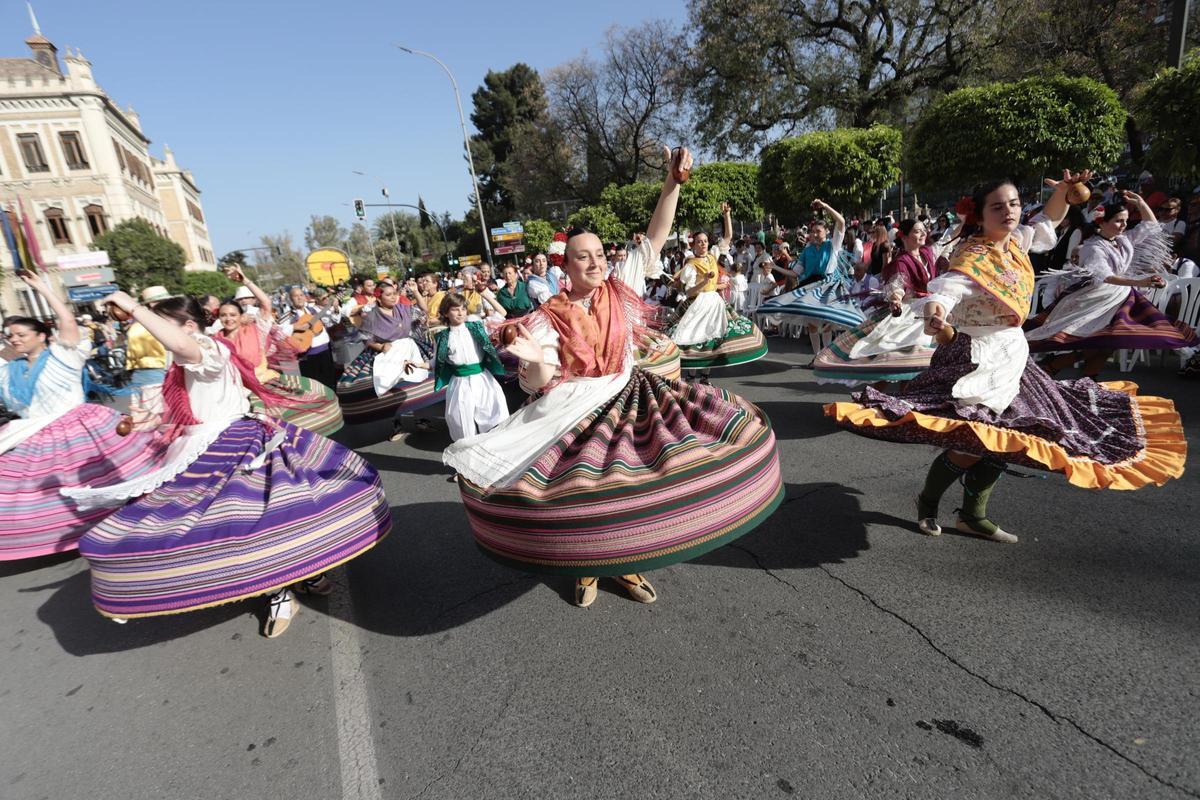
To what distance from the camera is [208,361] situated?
3361 millimetres

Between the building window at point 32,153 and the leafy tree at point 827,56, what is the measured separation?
140 ft

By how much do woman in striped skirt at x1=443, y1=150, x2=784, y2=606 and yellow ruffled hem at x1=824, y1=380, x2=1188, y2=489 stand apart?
2.47 ft

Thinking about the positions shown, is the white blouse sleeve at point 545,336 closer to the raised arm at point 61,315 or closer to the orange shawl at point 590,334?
the orange shawl at point 590,334

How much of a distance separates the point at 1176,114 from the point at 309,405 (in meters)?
12.2

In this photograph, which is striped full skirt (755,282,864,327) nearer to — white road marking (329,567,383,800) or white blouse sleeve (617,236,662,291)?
white blouse sleeve (617,236,662,291)

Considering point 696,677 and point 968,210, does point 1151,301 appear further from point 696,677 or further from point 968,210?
point 696,677

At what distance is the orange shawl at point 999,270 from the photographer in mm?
3152

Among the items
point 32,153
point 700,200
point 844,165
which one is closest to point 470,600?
point 844,165

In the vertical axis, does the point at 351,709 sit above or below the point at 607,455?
below

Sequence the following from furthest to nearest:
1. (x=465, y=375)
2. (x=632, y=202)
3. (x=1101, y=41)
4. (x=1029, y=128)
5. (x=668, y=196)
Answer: (x=632, y=202) → (x=1101, y=41) → (x=1029, y=128) → (x=465, y=375) → (x=668, y=196)

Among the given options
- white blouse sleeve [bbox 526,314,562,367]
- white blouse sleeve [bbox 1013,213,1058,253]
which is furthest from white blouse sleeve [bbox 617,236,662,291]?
white blouse sleeve [bbox 1013,213,1058,253]

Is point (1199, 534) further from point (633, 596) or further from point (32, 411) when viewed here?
point (32, 411)

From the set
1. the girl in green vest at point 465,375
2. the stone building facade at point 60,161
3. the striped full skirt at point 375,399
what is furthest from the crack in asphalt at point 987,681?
the stone building facade at point 60,161

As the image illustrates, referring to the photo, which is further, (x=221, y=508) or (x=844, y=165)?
(x=844, y=165)
